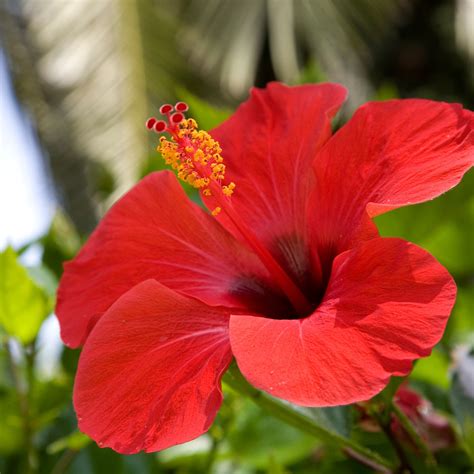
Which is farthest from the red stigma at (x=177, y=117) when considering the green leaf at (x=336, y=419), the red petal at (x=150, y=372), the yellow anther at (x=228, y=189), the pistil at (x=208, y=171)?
the green leaf at (x=336, y=419)

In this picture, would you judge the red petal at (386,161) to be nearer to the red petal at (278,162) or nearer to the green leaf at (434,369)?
the red petal at (278,162)

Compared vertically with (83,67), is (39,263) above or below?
above

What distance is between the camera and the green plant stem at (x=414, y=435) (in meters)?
0.73

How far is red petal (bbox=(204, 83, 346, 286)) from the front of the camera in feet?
2.90

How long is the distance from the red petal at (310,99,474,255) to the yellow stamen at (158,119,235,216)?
113mm

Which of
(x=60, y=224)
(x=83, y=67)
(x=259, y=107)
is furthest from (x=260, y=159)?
(x=83, y=67)

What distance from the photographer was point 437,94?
8.75m

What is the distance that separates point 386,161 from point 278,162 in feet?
0.55

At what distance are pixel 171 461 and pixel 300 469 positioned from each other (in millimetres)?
214

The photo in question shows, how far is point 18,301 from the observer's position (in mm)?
978

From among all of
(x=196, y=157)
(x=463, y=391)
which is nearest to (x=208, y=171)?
(x=196, y=157)

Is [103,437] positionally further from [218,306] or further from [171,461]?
[171,461]

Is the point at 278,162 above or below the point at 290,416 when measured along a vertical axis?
above

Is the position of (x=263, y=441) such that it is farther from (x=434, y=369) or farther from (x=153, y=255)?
(x=153, y=255)
